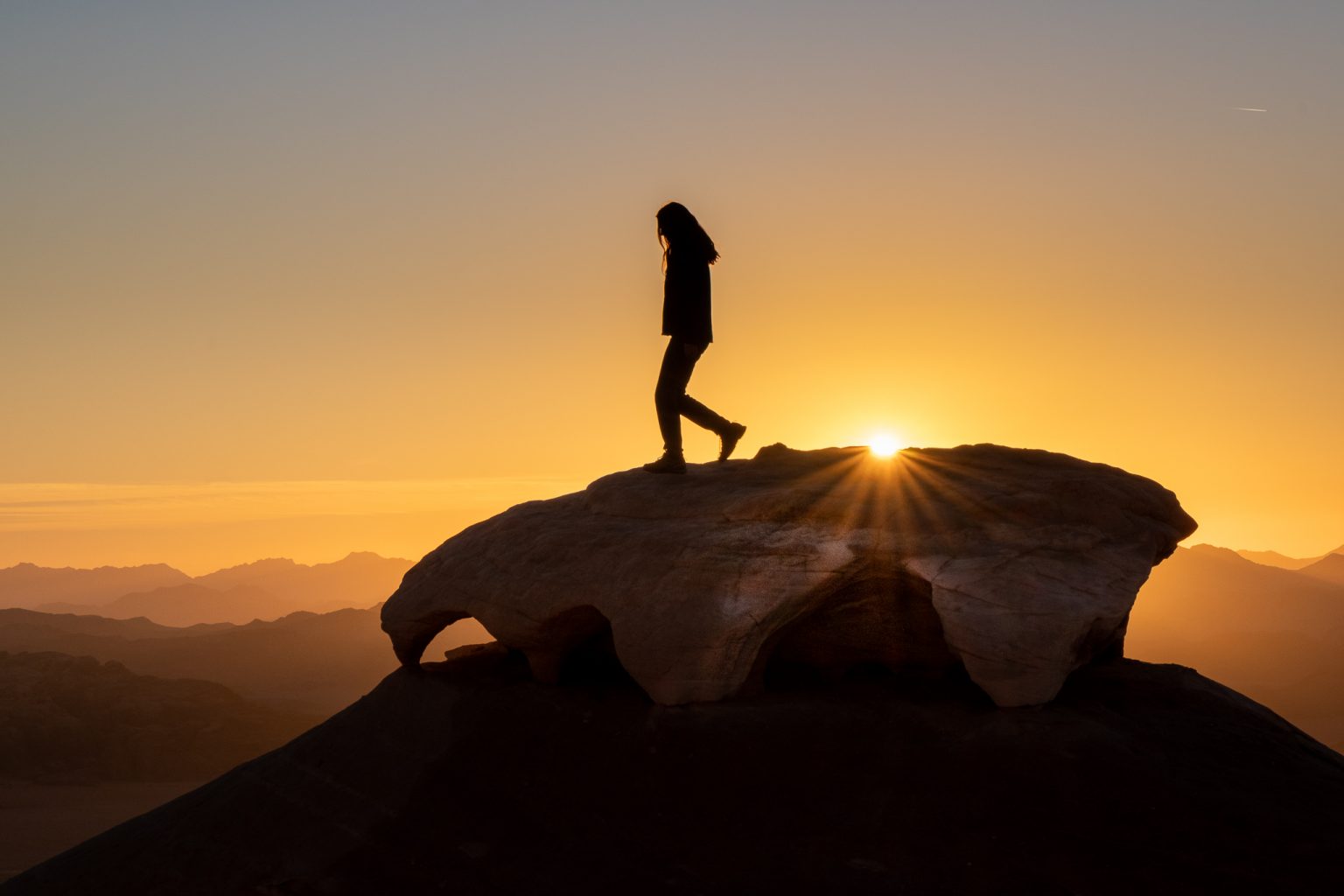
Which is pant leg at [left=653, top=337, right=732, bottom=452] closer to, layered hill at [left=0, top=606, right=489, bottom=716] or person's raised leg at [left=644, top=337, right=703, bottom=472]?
person's raised leg at [left=644, top=337, right=703, bottom=472]

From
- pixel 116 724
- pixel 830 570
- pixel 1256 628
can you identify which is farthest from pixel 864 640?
pixel 1256 628

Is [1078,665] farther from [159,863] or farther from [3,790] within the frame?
[3,790]

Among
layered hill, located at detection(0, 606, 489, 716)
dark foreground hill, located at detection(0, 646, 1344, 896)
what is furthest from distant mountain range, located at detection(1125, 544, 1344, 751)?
layered hill, located at detection(0, 606, 489, 716)

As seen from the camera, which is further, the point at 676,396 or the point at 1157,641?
the point at 1157,641

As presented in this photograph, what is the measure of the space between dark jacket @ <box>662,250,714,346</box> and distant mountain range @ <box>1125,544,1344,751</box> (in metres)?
37.1

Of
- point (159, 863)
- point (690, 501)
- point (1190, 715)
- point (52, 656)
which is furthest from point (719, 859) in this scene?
point (52, 656)

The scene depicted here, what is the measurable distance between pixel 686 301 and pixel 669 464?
1702 millimetres

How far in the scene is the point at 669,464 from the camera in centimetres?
1160

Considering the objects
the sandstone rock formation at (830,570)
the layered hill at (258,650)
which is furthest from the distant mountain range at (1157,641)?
the sandstone rock formation at (830,570)

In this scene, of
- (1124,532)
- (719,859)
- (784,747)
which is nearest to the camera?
(719,859)

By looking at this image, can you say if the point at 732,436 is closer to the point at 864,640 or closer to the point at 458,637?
the point at 864,640

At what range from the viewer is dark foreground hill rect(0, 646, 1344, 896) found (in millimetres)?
7895

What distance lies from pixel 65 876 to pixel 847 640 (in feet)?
25.6

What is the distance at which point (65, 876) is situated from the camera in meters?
10.8
